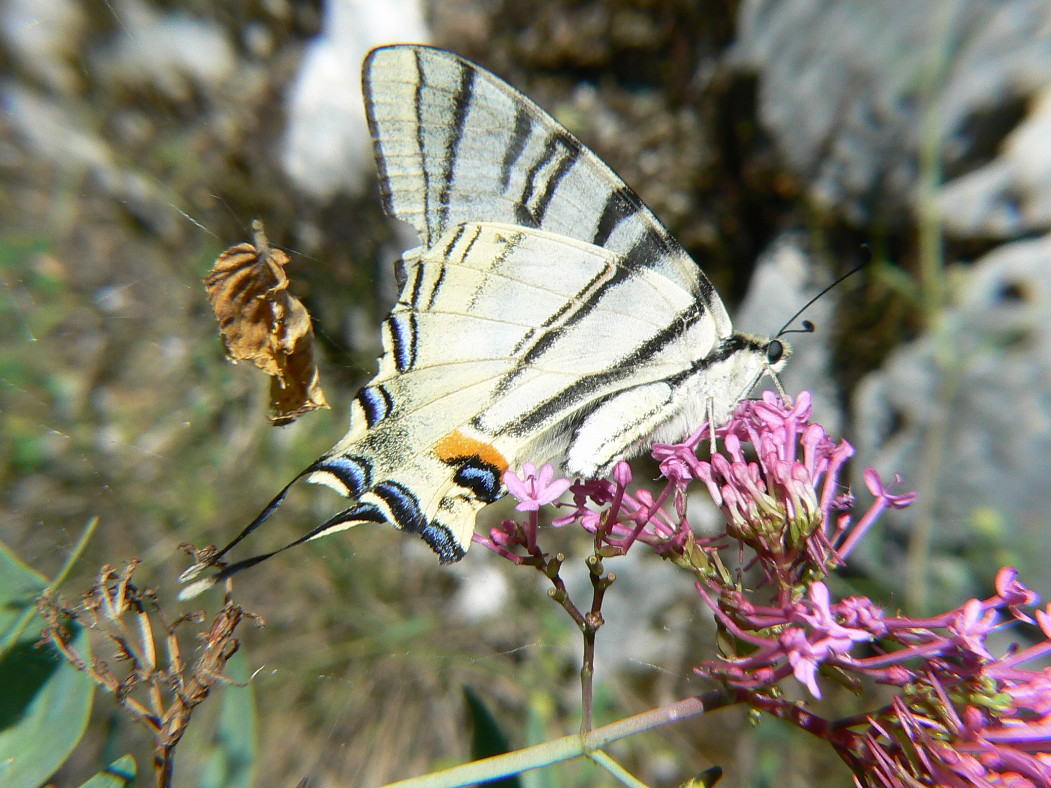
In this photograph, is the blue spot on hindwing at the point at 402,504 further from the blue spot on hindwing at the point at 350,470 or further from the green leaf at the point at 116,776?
the green leaf at the point at 116,776

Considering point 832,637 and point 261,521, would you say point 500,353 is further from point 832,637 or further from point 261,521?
point 832,637

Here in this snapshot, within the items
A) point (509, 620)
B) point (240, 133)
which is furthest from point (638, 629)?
point (240, 133)

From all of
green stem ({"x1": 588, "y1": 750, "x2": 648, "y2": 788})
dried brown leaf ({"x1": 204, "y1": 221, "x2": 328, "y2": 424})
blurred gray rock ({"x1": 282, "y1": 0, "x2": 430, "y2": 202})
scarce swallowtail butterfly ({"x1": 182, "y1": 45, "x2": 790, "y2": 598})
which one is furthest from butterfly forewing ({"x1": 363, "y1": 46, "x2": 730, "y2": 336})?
blurred gray rock ({"x1": 282, "y1": 0, "x2": 430, "y2": 202})

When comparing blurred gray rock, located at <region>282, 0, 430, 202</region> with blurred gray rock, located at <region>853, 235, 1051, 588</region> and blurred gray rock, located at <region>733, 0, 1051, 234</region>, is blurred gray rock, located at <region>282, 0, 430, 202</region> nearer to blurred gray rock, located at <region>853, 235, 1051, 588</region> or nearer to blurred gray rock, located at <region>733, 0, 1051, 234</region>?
blurred gray rock, located at <region>733, 0, 1051, 234</region>

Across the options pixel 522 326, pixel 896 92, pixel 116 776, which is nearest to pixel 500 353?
pixel 522 326

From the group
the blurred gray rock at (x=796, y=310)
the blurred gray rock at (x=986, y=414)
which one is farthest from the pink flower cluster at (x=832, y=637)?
the blurred gray rock at (x=796, y=310)

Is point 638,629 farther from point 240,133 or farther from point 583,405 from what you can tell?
point 240,133
